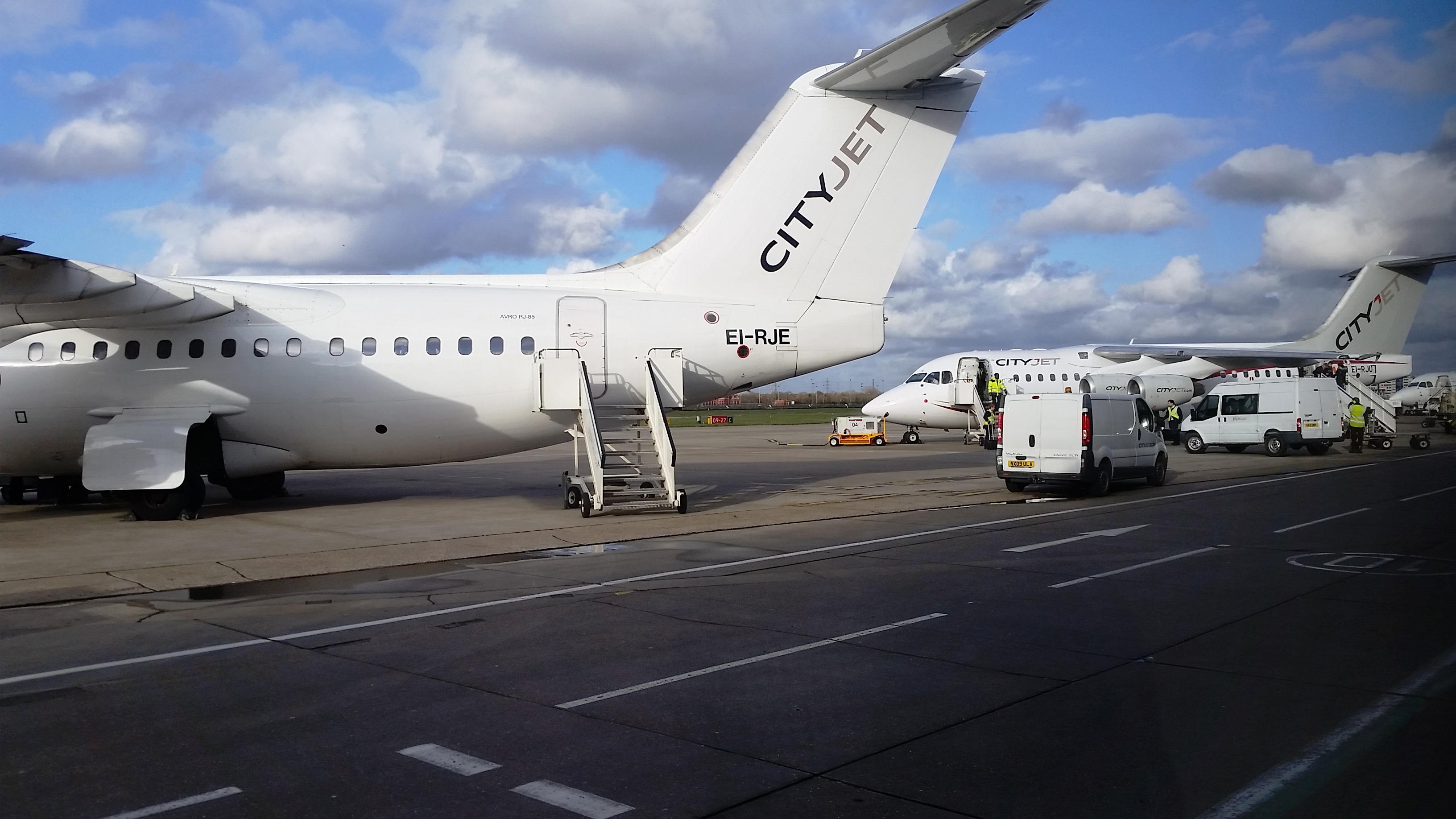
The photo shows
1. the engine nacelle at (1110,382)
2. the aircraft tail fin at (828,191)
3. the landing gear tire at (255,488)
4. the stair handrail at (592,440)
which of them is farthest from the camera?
the engine nacelle at (1110,382)


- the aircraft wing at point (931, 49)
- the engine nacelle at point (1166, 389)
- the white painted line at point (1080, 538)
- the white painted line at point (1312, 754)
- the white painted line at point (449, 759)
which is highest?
the aircraft wing at point (931, 49)

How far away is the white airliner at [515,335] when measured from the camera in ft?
52.5

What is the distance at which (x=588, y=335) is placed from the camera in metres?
16.2

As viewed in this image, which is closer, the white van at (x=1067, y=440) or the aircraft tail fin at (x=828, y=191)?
the aircraft tail fin at (x=828, y=191)

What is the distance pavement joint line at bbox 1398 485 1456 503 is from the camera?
17.1 m

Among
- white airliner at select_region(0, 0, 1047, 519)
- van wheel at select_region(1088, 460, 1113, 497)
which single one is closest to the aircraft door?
white airliner at select_region(0, 0, 1047, 519)

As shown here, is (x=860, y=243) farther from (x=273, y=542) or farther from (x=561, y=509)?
(x=273, y=542)

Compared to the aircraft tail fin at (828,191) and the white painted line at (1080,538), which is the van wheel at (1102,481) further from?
the aircraft tail fin at (828,191)

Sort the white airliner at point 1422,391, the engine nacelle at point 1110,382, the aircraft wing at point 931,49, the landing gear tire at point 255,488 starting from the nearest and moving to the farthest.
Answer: the aircraft wing at point 931,49 → the landing gear tire at point 255,488 → the engine nacelle at point 1110,382 → the white airliner at point 1422,391

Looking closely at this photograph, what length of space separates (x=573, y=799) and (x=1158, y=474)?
18898 mm

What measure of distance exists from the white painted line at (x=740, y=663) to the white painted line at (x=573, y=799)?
4.13 feet

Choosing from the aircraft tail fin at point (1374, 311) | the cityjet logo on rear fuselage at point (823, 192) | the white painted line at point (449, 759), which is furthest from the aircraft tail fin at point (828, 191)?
the aircraft tail fin at point (1374, 311)

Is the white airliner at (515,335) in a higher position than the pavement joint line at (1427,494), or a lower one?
higher

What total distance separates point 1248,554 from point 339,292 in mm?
14103
